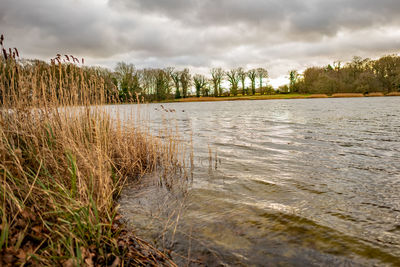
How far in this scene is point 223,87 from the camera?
264 ft

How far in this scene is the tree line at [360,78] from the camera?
5627 centimetres

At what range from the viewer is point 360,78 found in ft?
187

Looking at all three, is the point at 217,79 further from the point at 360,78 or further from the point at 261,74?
the point at 360,78

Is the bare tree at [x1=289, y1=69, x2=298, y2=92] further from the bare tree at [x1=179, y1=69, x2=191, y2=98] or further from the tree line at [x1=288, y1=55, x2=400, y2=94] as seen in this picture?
the bare tree at [x1=179, y1=69, x2=191, y2=98]

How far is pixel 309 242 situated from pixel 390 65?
244 feet

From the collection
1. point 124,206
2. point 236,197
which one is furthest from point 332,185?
point 124,206

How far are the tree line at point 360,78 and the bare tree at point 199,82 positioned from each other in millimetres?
33147

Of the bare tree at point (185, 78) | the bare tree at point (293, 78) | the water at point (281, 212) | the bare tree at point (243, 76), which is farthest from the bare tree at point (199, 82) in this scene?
the water at point (281, 212)

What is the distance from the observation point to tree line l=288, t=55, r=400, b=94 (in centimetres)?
5627

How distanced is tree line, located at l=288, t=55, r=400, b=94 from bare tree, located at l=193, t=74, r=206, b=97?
3315 cm

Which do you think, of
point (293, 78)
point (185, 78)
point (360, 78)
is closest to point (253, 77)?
point (293, 78)

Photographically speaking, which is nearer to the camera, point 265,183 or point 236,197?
point 236,197

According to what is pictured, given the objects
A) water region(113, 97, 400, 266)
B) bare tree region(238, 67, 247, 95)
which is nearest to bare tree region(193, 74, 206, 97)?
bare tree region(238, 67, 247, 95)

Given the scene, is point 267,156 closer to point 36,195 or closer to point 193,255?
point 193,255
